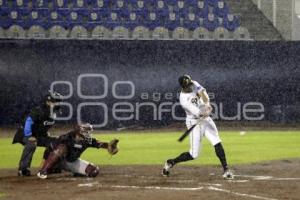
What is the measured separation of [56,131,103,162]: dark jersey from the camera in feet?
35.6

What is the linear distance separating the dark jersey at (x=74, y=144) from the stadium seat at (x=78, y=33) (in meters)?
14.5

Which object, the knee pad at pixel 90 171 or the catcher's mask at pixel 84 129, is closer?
the catcher's mask at pixel 84 129

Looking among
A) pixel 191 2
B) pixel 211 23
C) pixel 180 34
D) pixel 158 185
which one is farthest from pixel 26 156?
pixel 191 2

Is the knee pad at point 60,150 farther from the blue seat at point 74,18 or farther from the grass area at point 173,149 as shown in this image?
the blue seat at point 74,18

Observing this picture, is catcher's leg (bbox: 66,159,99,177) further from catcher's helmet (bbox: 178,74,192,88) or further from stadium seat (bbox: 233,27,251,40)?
stadium seat (bbox: 233,27,251,40)

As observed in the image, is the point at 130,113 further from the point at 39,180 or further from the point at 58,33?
the point at 39,180

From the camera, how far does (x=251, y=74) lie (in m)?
23.3

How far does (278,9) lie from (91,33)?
8640 millimetres

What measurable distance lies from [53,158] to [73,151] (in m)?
0.50

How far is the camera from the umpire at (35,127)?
11180 mm

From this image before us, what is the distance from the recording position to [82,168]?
35.9 feet

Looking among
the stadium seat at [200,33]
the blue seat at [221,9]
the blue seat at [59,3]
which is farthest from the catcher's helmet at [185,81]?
the blue seat at [221,9]

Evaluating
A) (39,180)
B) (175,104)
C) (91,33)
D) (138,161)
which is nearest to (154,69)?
(175,104)

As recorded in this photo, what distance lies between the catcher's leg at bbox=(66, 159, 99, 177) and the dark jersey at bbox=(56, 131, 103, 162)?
0.30ft
